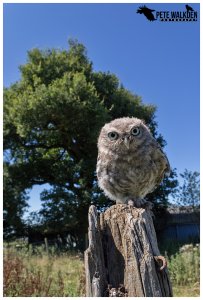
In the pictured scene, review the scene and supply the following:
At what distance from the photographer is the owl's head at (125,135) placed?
3.01 m

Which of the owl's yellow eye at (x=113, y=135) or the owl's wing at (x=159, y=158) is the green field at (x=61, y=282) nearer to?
the owl's wing at (x=159, y=158)

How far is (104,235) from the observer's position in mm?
2191

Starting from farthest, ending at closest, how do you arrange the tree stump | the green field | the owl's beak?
the green field
the owl's beak
the tree stump

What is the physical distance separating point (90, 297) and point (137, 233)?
1.60ft

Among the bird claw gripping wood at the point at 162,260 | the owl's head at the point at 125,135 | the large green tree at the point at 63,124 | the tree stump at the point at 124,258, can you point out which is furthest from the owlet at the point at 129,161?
the large green tree at the point at 63,124

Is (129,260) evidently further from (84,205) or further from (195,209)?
(195,209)

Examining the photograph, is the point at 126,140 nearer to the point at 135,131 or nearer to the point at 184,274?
the point at 135,131

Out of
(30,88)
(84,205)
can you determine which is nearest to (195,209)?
(84,205)

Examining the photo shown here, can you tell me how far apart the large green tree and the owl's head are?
27.3 ft

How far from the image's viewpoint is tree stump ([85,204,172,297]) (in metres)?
1.95

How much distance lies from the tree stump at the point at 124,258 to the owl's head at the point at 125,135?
90 cm

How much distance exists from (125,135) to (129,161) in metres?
0.24

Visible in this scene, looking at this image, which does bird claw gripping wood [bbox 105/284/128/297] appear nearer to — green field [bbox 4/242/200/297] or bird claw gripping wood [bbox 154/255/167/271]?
bird claw gripping wood [bbox 154/255/167/271]

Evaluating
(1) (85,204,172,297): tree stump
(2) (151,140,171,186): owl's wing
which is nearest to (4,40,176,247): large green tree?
(2) (151,140,171,186): owl's wing
